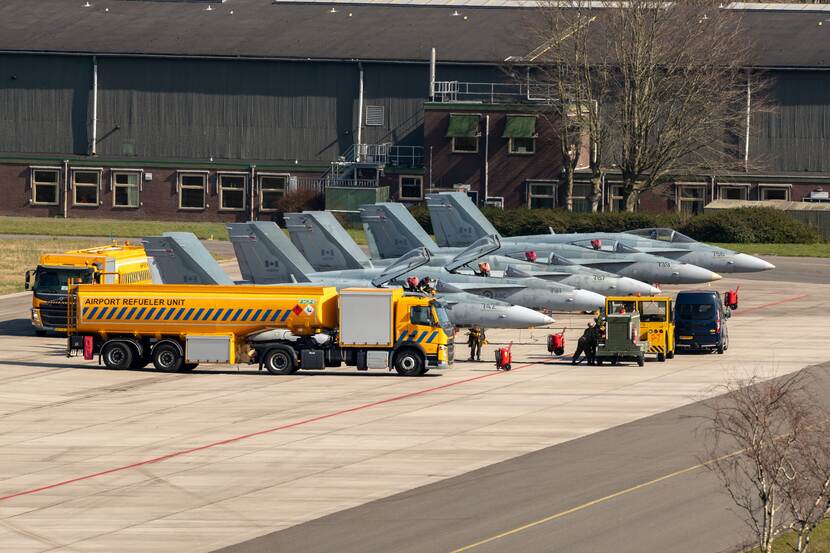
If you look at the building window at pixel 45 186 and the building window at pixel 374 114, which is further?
the building window at pixel 45 186

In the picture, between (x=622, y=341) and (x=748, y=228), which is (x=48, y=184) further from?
(x=622, y=341)

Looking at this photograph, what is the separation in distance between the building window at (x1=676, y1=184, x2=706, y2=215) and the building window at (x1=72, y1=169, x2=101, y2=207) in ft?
133

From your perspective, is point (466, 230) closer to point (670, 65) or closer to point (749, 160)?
point (670, 65)

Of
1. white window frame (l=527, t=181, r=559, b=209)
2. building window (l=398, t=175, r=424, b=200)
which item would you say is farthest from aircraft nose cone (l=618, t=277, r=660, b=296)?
building window (l=398, t=175, r=424, b=200)

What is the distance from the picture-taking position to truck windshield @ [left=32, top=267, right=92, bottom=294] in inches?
2105

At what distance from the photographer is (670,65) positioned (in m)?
92.2

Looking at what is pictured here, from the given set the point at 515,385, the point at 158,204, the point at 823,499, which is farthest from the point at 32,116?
the point at 823,499

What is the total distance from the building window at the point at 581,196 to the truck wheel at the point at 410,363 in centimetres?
5514

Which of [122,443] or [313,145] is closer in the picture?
[122,443]

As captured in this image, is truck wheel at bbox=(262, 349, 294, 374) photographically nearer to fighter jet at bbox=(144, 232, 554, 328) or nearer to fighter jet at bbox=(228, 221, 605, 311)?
fighter jet at bbox=(144, 232, 554, 328)

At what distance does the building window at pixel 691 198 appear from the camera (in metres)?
97.6

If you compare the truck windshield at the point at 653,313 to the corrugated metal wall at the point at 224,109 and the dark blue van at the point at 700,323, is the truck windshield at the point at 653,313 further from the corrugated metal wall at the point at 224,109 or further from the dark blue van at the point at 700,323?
the corrugated metal wall at the point at 224,109

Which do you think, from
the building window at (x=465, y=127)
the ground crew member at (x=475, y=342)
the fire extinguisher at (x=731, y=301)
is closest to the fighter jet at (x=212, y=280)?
the ground crew member at (x=475, y=342)

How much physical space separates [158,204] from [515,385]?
65741 mm
